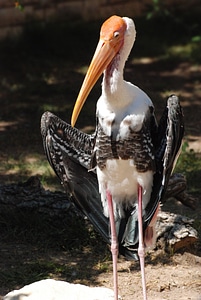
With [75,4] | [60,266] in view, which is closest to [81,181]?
[60,266]

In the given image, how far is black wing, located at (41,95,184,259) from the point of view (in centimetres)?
532

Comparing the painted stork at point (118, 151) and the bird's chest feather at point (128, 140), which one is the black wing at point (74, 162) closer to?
the painted stork at point (118, 151)

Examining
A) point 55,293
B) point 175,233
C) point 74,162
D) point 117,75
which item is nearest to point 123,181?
point 74,162

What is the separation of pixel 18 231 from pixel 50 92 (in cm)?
384

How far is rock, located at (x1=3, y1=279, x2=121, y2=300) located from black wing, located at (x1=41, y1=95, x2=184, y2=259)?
0.51 meters

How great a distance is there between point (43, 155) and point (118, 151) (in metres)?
3.38

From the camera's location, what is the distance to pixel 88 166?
5.60 meters

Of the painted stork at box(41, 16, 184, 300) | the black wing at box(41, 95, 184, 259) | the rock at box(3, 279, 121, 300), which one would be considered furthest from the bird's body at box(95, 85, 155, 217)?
the rock at box(3, 279, 121, 300)

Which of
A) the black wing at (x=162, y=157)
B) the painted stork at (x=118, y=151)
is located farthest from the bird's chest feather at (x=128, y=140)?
the black wing at (x=162, y=157)

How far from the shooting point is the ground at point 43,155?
605 centimetres

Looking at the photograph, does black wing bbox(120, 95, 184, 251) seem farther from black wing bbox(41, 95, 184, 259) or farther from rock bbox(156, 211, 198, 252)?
rock bbox(156, 211, 198, 252)

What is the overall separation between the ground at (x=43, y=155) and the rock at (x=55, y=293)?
0.57 metres

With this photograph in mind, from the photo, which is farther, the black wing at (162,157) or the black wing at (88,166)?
the black wing at (88,166)

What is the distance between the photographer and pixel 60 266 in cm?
616
